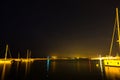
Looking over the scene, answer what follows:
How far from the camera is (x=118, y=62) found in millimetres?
50844

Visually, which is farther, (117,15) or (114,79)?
(117,15)

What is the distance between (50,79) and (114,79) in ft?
44.0

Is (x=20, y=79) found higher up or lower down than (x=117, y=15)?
lower down

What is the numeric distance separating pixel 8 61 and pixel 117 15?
76.1 metres

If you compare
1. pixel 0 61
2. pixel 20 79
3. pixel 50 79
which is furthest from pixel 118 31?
pixel 0 61

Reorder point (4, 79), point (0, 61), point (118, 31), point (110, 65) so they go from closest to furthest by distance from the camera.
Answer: point (4, 79)
point (118, 31)
point (110, 65)
point (0, 61)

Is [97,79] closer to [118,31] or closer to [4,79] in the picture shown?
[4,79]

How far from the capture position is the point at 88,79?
32344 mm

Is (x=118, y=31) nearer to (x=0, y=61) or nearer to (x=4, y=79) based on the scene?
(x=4, y=79)

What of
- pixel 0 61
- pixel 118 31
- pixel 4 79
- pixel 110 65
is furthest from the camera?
pixel 0 61

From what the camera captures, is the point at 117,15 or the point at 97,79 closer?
the point at 97,79

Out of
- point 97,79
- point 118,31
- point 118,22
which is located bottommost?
point 97,79

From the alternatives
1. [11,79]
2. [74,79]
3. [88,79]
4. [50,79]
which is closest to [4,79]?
[11,79]

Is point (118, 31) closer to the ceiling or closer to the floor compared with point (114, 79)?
closer to the ceiling
